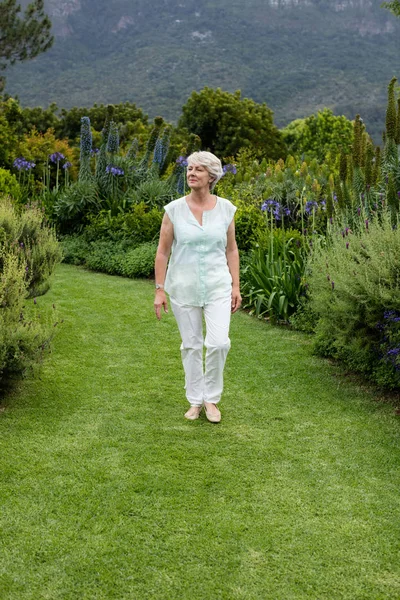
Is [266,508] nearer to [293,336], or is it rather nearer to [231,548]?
[231,548]

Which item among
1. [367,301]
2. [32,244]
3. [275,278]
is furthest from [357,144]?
[32,244]

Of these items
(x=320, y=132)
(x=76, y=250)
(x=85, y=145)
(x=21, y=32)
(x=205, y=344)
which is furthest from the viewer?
(x=320, y=132)

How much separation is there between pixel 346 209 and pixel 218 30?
70.4 m

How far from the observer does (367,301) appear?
559cm

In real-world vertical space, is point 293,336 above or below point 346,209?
below

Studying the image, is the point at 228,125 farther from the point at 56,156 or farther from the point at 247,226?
the point at 247,226

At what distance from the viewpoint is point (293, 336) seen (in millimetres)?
7598

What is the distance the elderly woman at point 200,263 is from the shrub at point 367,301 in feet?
3.66

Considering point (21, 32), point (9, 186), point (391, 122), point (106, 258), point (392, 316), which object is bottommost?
point (106, 258)

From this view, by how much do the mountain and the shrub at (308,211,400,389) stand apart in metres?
42.1

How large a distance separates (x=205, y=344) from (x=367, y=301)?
1431mm

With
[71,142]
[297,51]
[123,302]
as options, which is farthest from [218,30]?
[123,302]

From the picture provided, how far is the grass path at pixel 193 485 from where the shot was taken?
11.3 ft

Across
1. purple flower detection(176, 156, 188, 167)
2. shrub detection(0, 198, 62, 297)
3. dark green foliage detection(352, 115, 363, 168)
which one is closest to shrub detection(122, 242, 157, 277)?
purple flower detection(176, 156, 188, 167)
